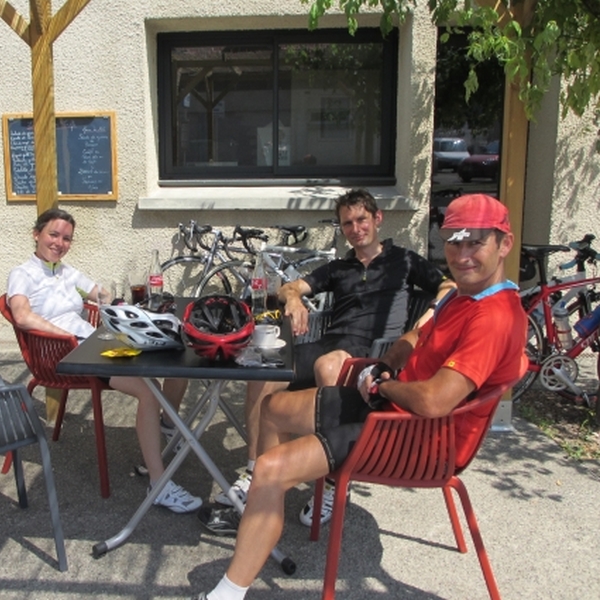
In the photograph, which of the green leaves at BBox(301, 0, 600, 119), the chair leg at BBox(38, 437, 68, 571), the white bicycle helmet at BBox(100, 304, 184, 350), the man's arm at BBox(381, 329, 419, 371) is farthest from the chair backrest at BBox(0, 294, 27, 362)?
the green leaves at BBox(301, 0, 600, 119)

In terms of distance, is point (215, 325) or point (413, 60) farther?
point (413, 60)

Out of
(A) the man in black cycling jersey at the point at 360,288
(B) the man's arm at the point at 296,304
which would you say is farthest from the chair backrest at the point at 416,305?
(B) the man's arm at the point at 296,304

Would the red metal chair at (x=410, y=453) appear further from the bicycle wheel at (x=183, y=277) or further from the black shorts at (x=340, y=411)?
the bicycle wheel at (x=183, y=277)

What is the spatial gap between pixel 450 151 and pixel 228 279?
14.7 ft

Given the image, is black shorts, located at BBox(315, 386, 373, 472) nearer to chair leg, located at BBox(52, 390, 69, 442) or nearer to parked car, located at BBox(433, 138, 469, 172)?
chair leg, located at BBox(52, 390, 69, 442)

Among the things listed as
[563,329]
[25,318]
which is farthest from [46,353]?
[563,329]

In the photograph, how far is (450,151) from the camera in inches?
360

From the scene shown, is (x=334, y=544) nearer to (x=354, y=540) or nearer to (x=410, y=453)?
(x=410, y=453)

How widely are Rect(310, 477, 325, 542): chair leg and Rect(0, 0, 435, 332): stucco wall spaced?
3.18 m

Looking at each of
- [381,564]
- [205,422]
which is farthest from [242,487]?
[381,564]

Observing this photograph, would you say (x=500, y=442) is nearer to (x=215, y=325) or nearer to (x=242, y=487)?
(x=242, y=487)

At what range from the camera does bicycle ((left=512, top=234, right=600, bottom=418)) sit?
4383 mm

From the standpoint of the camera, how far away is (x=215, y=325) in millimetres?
2580

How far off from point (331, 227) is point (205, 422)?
323 cm
